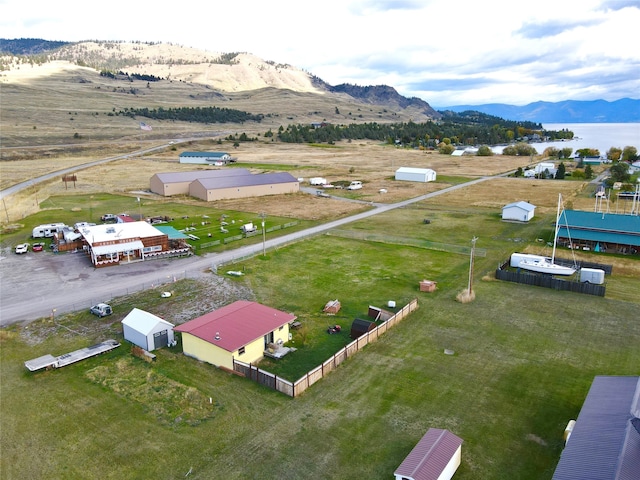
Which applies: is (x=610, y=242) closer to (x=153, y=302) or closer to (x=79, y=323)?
(x=153, y=302)

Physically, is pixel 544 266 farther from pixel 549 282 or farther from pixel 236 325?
pixel 236 325

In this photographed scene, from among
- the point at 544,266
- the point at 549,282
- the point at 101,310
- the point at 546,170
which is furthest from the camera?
the point at 546,170

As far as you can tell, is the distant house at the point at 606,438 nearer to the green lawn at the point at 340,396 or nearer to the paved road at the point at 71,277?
A: the green lawn at the point at 340,396

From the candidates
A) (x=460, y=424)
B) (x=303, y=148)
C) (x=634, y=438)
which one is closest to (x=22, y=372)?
(x=460, y=424)

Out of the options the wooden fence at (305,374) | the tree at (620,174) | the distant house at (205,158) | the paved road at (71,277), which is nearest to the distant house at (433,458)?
the wooden fence at (305,374)

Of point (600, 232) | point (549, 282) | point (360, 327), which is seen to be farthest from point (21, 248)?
point (600, 232)

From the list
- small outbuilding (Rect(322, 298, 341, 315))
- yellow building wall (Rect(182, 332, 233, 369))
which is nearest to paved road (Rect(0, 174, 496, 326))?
yellow building wall (Rect(182, 332, 233, 369))
